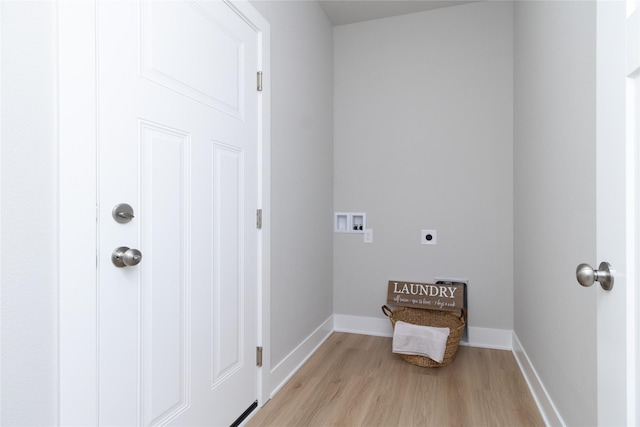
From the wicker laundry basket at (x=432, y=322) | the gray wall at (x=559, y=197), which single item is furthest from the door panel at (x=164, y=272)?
the wicker laundry basket at (x=432, y=322)

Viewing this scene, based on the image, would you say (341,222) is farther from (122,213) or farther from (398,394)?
(122,213)

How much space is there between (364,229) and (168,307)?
6.37 ft

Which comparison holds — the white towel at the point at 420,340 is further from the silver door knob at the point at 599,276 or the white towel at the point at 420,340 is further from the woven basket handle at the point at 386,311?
the silver door knob at the point at 599,276

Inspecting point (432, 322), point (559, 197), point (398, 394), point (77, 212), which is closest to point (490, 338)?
point (432, 322)

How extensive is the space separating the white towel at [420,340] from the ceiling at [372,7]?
7.46 ft

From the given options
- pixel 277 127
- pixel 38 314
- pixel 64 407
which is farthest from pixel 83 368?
pixel 277 127

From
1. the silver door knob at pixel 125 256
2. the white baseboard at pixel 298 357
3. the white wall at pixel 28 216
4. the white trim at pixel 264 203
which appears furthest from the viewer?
the white baseboard at pixel 298 357

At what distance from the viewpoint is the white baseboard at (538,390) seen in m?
1.59

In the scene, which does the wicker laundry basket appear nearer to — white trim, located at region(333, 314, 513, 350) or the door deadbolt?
white trim, located at region(333, 314, 513, 350)

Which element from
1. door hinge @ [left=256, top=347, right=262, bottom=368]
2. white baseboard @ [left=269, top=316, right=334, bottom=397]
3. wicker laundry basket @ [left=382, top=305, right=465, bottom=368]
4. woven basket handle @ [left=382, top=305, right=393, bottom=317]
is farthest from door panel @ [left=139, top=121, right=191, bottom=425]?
woven basket handle @ [left=382, top=305, right=393, bottom=317]

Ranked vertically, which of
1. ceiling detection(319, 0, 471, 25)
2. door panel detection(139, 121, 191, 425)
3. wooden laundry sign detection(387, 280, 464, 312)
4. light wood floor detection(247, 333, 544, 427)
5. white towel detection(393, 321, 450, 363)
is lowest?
light wood floor detection(247, 333, 544, 427)

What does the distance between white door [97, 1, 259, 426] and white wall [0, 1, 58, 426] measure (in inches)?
5.1

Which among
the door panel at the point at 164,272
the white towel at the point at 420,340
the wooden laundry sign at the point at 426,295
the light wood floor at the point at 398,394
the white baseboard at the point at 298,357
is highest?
the door panel at the point at 164,272

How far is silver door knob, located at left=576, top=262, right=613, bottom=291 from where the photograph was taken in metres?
0.70
